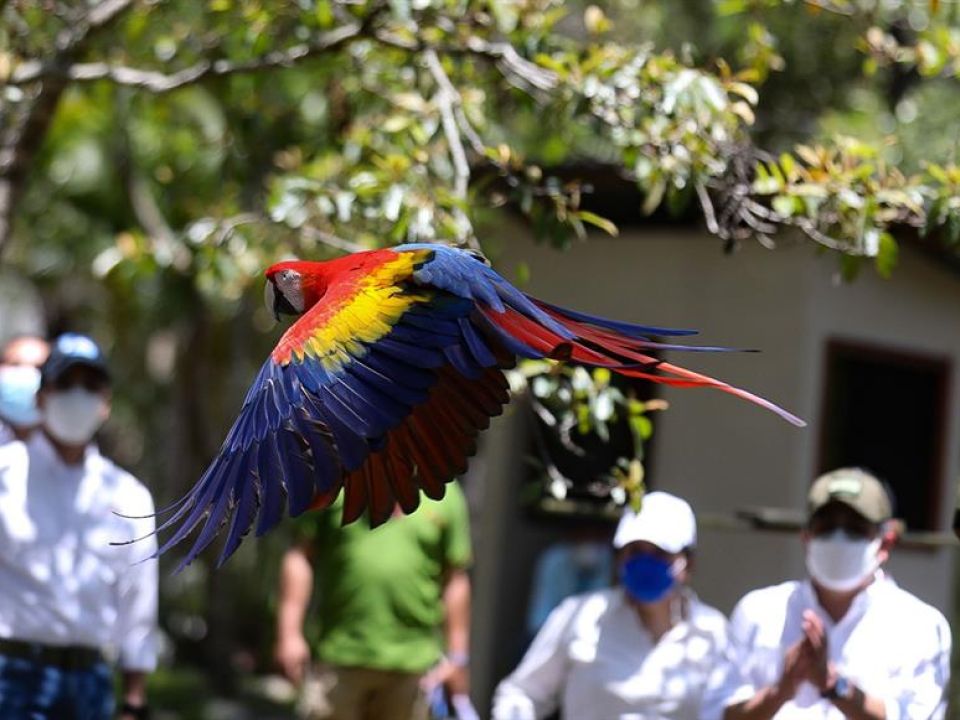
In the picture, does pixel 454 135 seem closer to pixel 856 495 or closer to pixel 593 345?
pixel 856 495

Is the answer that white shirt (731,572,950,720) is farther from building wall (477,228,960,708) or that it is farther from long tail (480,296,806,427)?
building wall (477,228,960,708)

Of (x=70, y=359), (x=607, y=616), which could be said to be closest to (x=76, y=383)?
(x=70, y=359)

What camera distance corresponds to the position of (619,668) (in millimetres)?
4410

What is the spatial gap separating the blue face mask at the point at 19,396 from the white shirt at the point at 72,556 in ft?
0.59

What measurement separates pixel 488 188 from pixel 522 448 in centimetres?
173

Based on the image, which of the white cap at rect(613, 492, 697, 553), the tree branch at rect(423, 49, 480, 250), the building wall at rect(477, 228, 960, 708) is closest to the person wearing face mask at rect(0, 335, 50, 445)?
the tree branch at rect(423, 49, 480, 250)

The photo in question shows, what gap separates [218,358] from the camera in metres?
12.6

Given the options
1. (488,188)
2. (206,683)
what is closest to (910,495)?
(488,188)

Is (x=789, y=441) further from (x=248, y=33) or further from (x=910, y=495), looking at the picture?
(x=248, y=33)

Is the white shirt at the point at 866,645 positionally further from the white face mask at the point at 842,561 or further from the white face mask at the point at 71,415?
the white face mask at the point at 71,415

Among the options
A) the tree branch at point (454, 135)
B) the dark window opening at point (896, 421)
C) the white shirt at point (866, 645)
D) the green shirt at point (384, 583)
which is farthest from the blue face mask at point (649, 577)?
the dark window opening at point (896, 421)

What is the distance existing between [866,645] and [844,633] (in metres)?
0.07

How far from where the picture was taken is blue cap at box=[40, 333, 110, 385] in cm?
465

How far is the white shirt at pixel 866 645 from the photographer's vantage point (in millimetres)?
4062
